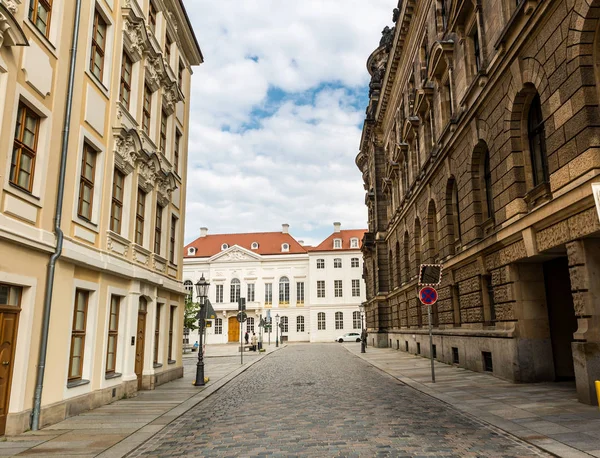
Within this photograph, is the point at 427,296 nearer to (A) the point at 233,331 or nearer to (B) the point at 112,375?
(B) the point at 112,375

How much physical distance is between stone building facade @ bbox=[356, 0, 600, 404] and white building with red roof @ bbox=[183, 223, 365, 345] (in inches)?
1711

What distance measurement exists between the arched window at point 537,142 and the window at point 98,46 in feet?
38.7

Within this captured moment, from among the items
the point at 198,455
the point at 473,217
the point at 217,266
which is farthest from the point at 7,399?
the point at 217,266

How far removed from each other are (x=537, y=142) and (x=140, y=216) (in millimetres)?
12098

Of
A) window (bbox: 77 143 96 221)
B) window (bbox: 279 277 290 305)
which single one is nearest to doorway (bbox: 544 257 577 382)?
window (bbox: 77 143 96 221)

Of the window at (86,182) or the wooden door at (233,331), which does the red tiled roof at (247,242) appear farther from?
the window at (86,182)

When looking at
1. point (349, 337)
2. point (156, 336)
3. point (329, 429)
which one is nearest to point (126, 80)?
point (156, 336)

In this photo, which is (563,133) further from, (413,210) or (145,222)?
(413,210)

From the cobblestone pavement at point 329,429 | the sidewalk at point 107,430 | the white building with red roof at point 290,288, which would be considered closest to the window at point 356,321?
the white building with red roof at point 290,288

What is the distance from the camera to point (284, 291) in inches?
2943

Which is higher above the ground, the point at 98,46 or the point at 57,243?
the point at 98,46

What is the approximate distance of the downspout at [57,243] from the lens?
9492 millimetres

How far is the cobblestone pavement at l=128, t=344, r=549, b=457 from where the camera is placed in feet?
24.2

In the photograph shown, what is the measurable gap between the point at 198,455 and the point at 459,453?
3.78 meters
